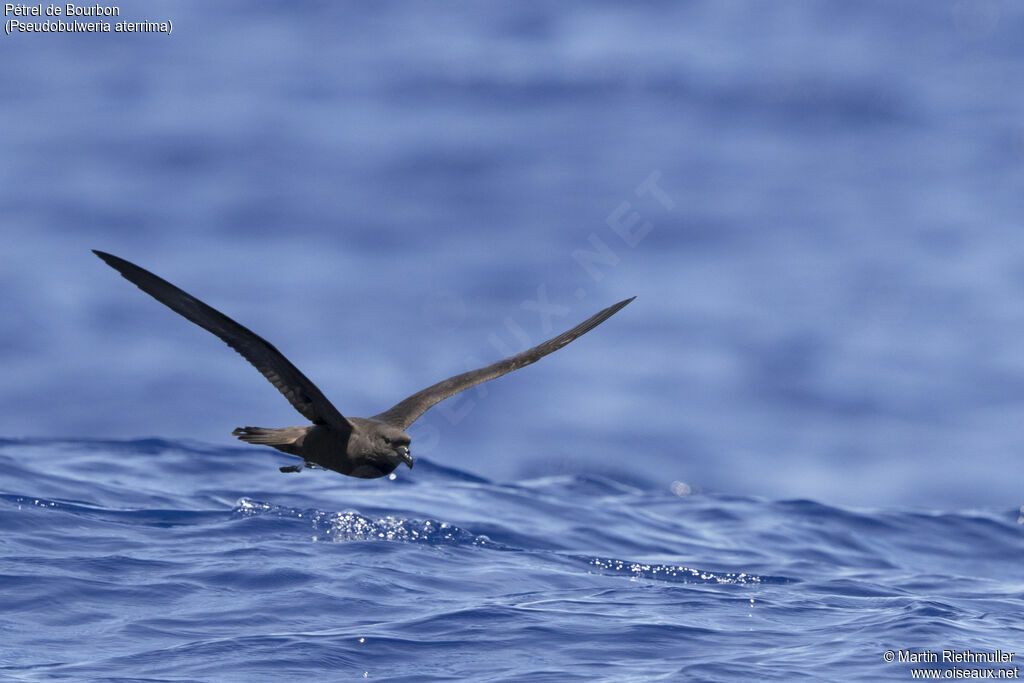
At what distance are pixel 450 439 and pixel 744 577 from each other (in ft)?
25.3

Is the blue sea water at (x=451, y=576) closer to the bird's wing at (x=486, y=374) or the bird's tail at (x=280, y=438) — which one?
the bird's wing at (x=486, y=374)

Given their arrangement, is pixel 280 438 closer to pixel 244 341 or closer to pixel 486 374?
pixel 244 341

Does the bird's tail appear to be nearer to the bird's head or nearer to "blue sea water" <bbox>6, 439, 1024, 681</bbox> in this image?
the bird's head

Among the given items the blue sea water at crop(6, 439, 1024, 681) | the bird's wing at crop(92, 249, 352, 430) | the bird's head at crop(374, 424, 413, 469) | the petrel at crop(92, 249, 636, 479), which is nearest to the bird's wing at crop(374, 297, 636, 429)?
the petrel at crop(92, 249, 636, 479)

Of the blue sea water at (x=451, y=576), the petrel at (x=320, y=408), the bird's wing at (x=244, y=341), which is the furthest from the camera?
the blue sea water at (x=451, y=576)

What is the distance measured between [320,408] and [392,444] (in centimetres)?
59

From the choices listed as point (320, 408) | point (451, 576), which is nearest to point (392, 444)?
point (320, 408)

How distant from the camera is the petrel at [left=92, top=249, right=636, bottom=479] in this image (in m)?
6.50

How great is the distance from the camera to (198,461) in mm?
17141

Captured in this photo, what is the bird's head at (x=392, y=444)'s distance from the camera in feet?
25.1

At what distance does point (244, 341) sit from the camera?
22.2 feet

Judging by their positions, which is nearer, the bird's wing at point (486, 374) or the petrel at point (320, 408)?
the petrel at point (320, 408)

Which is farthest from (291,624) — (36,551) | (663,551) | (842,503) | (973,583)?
(842,503)

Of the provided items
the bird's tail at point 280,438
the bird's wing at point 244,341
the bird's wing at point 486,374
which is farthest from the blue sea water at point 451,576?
the bird's wing at point 244,341
